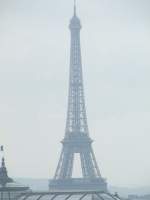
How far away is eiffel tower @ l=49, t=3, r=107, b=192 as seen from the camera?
182375 millimetres

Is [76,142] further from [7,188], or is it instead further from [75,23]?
[7,188]

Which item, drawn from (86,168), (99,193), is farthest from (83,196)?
(86,168)

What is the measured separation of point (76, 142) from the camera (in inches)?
7224

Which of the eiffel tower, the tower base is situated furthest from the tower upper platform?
the tower base

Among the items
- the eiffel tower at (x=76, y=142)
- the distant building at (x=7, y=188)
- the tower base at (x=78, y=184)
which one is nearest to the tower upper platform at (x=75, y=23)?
the eiffel tower at (x=76, y=142)

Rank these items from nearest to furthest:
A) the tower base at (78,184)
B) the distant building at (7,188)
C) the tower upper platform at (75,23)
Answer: the distant building at (7,188)
the tower base at (78,184)
the tower upper platform at (75,23)

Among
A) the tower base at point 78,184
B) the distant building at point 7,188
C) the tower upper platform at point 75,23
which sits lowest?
the distant building at point 7,188

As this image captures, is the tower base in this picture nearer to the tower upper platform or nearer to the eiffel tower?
A: the eiffel tower

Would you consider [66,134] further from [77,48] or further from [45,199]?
[45,199]

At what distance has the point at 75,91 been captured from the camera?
187000 mm

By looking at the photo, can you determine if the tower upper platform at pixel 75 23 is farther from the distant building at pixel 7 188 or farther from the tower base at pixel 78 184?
the distant building at pixel 7 188

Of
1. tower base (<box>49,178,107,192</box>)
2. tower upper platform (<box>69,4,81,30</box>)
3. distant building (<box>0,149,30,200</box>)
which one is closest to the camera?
Answer: distant building (<box>0,149,30,200</box>)

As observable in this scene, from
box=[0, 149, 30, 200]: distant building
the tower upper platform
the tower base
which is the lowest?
box=[0, 149, 30, 200]: distant building

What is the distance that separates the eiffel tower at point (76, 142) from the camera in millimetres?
182375
